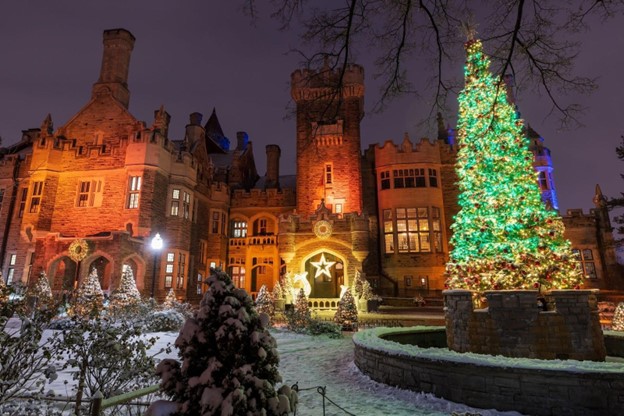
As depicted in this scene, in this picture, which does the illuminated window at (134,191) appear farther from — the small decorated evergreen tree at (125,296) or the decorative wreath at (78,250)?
the small decorated evergreen tree at (125,296)

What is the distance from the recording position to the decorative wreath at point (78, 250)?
19.3 metres

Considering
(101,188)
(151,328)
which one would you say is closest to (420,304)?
(151,328)

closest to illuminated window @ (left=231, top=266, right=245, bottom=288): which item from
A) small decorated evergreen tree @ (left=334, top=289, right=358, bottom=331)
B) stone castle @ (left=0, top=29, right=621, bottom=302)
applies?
stone castle @ (left=0, top=29, right=621, bottom=302)

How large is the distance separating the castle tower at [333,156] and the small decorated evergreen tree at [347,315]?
11.6 m

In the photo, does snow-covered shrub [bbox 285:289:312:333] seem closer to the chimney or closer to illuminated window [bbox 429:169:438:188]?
illuminated window [bbox 429:169:438:188]

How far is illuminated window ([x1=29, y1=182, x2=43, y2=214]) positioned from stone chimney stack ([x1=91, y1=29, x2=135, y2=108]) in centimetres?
724

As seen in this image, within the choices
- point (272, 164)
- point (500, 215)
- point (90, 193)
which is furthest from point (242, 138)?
point (500, 215)

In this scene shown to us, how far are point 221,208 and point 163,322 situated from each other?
15.7 metres

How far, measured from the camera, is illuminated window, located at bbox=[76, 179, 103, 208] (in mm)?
22406

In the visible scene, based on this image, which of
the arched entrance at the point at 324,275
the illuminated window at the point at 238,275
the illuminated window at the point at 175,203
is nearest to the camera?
the arched entrance at the point at 324,275

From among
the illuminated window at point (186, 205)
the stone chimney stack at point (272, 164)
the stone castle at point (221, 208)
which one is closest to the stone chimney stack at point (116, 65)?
the stone castle at point (221, 208)

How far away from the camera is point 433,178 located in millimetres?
27562

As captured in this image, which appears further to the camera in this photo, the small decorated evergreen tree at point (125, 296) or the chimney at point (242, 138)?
the chimney at point (242, 138)

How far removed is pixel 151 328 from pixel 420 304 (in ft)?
52.9
